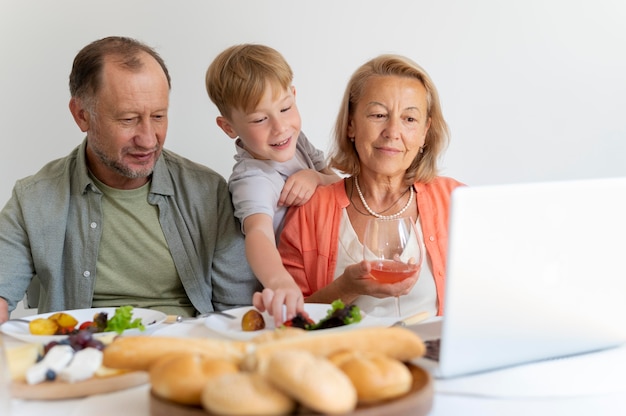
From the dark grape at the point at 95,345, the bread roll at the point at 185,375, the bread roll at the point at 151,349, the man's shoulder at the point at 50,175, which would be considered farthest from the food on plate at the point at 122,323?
the man's shoulder at the point at 50,175

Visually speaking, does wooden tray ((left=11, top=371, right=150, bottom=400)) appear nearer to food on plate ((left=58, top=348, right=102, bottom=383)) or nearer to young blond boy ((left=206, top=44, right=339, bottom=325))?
food on plate ((left=58, top=348, right=102, bottom=383))

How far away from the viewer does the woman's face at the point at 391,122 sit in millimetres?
2402

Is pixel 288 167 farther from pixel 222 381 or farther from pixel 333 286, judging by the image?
pixel 222 381

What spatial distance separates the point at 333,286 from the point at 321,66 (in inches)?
63.3

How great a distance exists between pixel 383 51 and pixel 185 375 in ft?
9.11

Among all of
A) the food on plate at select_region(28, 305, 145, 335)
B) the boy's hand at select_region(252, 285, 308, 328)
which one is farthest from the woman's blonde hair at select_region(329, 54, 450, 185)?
the food on plate at select_region(28, 305, 145, 335)

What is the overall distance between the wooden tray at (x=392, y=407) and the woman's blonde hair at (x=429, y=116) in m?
1.52

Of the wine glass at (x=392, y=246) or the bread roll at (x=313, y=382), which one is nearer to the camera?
the bread roll at (x=313, y=382)

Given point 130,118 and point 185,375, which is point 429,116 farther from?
point 185,375

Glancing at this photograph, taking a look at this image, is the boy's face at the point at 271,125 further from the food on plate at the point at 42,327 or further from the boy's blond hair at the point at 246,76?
the food on plate at the point at 42,327

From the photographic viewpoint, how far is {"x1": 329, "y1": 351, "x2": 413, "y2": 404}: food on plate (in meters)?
0.99

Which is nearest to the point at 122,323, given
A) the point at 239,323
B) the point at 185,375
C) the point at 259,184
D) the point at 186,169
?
the point at 239,323

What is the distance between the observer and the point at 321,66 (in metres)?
3.53

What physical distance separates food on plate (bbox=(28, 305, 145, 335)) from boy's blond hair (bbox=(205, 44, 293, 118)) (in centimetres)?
91
